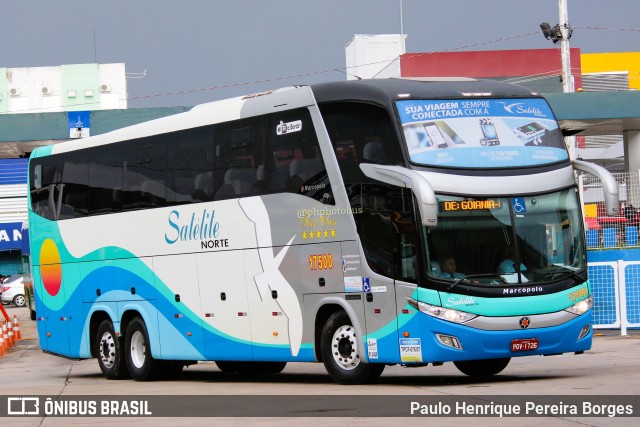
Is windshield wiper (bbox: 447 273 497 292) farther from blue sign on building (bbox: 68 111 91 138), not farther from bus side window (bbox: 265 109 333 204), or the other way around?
blue sign on building (bbox: 68 111 91 138)

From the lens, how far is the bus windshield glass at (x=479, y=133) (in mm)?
15211

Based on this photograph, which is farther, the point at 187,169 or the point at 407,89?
the point at 187,169

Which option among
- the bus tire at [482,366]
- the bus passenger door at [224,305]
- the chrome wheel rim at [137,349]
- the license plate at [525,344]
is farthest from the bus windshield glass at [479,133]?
the chrome wheel rim at [137,349]

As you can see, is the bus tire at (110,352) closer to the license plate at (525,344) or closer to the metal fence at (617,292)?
the license plate at (525,344)

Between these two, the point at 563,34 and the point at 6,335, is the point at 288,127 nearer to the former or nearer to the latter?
the point at 6,335

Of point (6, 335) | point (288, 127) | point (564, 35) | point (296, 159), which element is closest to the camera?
point (296, 159)

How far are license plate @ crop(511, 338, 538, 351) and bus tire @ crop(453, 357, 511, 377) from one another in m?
1.64

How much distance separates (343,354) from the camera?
16.1 meters

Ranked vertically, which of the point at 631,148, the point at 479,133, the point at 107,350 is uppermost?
the point at 631,148

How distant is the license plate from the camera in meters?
15.0

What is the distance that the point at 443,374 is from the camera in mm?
18094

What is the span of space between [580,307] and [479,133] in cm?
249

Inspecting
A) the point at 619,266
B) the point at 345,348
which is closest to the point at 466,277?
the point at 345,348

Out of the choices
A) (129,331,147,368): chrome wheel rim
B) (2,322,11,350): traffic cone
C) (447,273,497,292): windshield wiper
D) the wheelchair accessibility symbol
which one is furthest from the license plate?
(2,322,11,350): traffic cone
